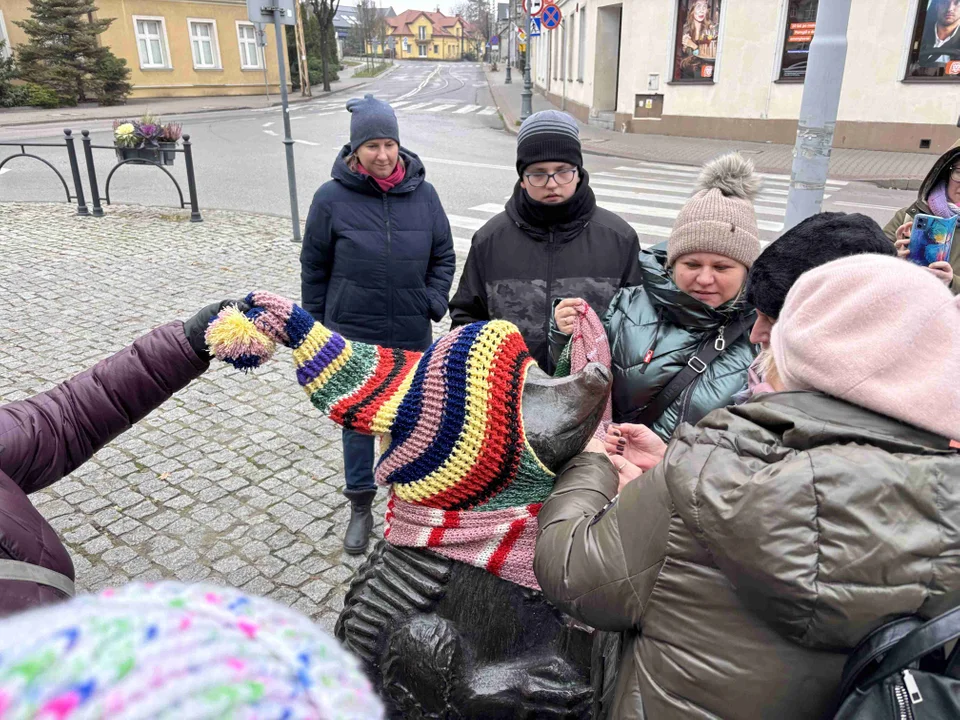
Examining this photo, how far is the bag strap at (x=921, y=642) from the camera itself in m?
0.95

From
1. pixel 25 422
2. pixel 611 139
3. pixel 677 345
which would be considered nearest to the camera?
pixel 25 422

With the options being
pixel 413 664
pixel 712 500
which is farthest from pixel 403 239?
pixel 712 500

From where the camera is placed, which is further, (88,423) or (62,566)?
(88,423)

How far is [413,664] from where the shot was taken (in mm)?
1640

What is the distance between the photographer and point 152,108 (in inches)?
1070

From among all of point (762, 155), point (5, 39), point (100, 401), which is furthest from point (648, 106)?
point (5, 39)

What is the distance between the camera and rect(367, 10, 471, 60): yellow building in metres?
110

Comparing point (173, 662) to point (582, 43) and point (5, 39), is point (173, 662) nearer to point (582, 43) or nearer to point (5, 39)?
point (582, 43)

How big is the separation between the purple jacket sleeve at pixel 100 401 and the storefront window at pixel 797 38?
56.2 ft

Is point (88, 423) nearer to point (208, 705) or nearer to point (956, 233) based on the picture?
point (208, 705)

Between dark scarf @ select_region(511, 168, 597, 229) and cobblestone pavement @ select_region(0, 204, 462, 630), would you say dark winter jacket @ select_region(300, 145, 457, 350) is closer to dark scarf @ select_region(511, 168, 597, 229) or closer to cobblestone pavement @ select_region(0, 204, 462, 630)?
dark scarf @ select_region(511, 168, 597, 229)

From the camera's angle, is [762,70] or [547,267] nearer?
[547,267]

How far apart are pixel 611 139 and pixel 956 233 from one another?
16.6 meters

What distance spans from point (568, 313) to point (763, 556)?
1.11m
